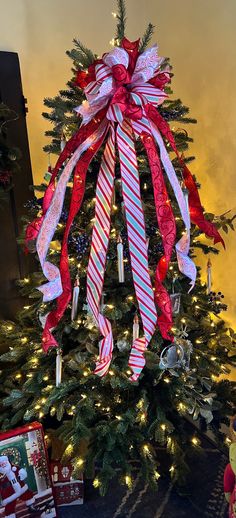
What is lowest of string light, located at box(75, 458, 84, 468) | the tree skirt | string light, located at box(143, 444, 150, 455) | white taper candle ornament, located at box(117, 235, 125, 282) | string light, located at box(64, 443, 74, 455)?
the tree skirt

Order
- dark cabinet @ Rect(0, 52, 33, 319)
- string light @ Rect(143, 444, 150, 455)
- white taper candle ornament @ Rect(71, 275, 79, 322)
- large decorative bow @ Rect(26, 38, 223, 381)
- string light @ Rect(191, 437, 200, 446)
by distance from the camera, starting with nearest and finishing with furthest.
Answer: large decorative bow @ Rect(26, 38, 223, 381) → white taper candle ornament @ Rect(71, 275, 79, 322) → string light @ Rect(143, 444, 150, 455) → string light @ Rect(191, 437, 200, 446) → dark cabinet @ Rect(0, 52, 33, 319)

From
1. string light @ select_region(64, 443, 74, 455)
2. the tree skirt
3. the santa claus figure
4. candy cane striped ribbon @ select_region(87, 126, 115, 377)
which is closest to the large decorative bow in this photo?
candy cane striped ribbon @ select_region(87, 126, 115, 377)

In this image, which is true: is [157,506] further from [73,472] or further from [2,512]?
[2,512]

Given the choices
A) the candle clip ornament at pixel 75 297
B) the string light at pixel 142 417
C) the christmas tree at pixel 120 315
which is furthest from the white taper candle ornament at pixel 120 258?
the string light at pixel 142 417

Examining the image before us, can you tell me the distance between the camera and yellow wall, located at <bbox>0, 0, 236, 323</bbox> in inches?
67.9

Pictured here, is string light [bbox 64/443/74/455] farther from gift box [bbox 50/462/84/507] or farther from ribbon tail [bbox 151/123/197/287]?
ribbon tail [bbox 151/123/197/287]

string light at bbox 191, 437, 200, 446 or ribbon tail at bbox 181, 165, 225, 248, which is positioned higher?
ribbon tail at bbox 181, 165, 225, 248

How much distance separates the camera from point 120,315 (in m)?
1.26

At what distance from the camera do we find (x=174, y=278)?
4.37 feet

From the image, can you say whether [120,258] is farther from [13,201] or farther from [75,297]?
[13,201]

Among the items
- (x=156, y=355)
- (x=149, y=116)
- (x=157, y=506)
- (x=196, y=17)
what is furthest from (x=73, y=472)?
(x=196, y=17)

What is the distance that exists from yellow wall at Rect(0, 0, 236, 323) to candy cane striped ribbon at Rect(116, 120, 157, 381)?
2.44 feet

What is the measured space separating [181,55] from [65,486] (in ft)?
6.35

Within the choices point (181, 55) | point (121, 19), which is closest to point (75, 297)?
point (121, 19)
